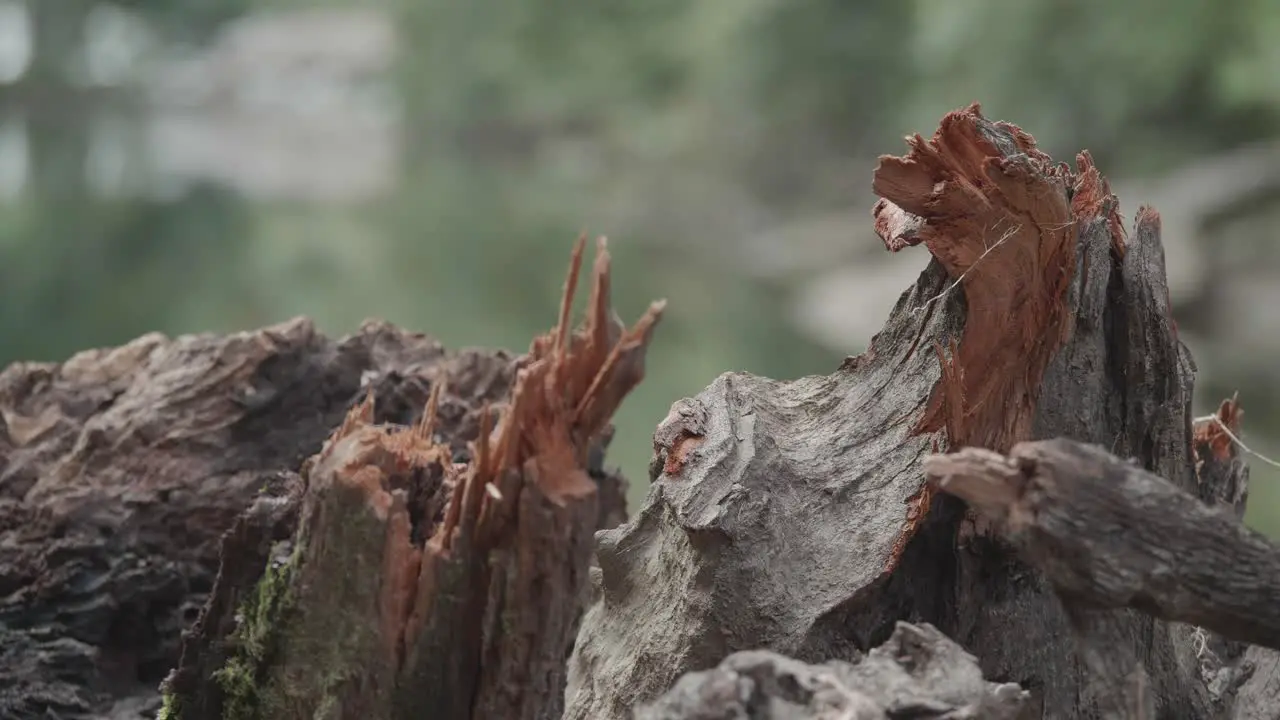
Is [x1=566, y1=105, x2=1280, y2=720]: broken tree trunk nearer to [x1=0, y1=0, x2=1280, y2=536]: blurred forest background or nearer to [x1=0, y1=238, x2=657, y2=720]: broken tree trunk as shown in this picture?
[x1=0, y1=238, x2=657, y2=720]: broken tree trunk

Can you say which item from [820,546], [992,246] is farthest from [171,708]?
[992,246]

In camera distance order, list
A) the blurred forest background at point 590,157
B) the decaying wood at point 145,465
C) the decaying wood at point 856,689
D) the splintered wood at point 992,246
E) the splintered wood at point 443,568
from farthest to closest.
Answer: the blurred forest background at point 590,157 < the decaying wood at point 145,465 < the splintered wood at point 443,568 < the splintered wood at point 992,246 < the decaying wood at point 856,689

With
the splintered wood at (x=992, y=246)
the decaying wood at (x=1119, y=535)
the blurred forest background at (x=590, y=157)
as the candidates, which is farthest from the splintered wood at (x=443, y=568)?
the blurred forest background at (x=590, y=157)

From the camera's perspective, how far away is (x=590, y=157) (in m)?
10.8

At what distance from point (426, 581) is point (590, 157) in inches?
394

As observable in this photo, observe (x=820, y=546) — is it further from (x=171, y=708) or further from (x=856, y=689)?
(x=171, y=708)

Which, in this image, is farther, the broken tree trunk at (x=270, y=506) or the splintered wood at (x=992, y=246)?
the broken tree trunk at (x=270, y=506)

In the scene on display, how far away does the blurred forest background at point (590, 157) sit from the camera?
4680mm

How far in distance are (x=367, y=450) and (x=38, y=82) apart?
37.1 feet

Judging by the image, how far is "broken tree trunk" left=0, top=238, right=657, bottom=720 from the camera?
0.97m

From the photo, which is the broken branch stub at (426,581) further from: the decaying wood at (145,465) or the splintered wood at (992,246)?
the splintered wood at (992,246)

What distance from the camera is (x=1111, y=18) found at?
5.98 m

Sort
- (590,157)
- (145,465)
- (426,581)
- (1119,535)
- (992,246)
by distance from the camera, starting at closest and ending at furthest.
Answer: (1119,535), (992,246), (426,581), (145,465), (590,157)

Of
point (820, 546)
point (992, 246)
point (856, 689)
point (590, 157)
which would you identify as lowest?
point (856, 689)
